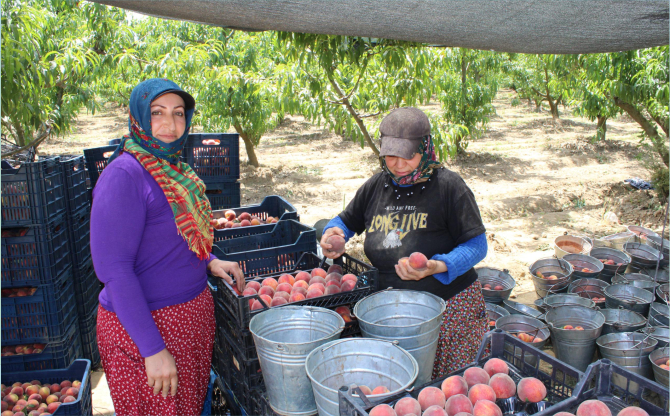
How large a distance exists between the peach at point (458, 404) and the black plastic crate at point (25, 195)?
2501 millimetres

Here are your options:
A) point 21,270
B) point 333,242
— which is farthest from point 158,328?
point 21,270

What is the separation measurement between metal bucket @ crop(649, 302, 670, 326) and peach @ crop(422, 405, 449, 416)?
121 inches

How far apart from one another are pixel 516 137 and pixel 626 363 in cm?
1233

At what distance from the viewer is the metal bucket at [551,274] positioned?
424 cm

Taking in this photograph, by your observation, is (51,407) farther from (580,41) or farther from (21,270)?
(580,41)

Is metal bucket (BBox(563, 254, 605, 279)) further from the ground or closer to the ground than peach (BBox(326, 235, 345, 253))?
closer to the ground

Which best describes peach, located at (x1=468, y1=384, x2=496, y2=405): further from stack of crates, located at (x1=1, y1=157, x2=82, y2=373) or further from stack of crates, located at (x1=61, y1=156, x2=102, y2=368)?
stack of crates, located at (x1=61, y1=156, x2=102, y2=368)

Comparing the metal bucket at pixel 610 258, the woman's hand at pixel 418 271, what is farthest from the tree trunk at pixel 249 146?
the woman's hand at pixel 418 271

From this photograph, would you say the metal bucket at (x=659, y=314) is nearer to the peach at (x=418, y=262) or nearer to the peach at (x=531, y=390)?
the peach at (x=418, y=262)

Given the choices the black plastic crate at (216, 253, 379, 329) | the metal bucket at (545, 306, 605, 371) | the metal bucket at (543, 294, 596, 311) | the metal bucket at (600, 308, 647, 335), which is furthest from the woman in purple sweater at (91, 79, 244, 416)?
the metal bucket at (600, 308, 647, 335)

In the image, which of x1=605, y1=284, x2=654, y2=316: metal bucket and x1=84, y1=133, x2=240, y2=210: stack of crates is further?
x1=84, y1=133, x2=240, y2=210: stack of crates

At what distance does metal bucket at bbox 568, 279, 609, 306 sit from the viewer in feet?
14.0

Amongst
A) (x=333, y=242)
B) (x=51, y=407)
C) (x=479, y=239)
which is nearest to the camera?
(x=479, y=239)

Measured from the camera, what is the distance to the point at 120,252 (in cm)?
172
